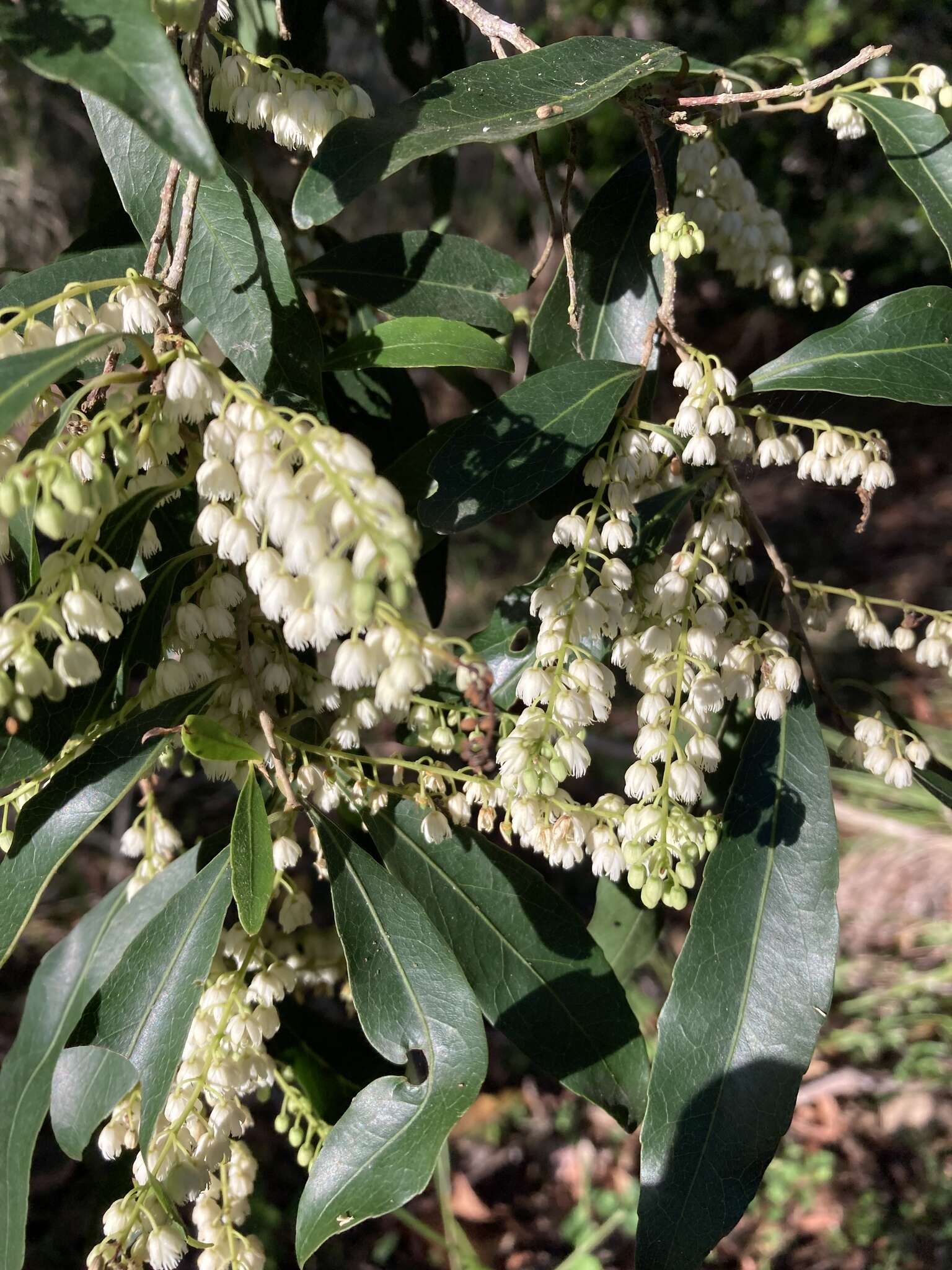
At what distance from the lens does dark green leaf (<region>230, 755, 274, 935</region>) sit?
37.9 inches

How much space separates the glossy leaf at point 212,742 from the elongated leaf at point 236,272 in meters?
0.36

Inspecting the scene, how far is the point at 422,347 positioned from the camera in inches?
43.1

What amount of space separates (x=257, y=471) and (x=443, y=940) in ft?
2.20

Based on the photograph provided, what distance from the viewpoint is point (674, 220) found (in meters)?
1.06

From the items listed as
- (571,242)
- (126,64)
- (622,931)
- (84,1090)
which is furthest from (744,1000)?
(126,64)

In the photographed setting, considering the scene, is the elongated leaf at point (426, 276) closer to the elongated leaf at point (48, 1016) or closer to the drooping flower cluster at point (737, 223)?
the drooping flower cluster at point (737, 223)

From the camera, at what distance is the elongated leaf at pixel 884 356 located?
3.64ft

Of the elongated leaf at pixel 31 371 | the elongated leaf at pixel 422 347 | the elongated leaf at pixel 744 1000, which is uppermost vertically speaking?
the elongated leaf at pixel 31 371

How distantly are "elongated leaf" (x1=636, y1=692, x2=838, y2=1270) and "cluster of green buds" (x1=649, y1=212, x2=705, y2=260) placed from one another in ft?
1.91

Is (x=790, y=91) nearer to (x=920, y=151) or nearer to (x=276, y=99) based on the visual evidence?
(x=920, y=151)

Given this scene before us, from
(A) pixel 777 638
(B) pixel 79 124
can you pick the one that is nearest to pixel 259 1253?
(A) pixel 777 638

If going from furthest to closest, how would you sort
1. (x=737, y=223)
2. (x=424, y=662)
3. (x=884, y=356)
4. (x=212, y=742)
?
(x=737, y=223)
(x=884, y=356)
(x=212, y=742)
(x=424, y=662)

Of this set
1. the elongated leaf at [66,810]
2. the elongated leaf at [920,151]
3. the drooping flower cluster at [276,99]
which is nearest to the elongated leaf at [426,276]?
the drooping flower cluster at [276,99]

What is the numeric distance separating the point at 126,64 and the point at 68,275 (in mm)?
416
